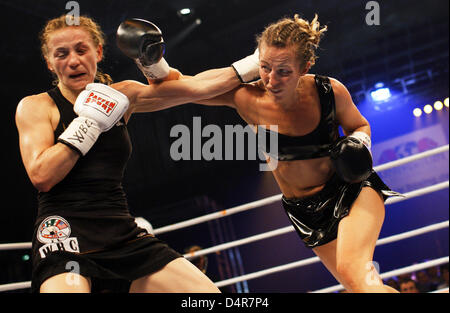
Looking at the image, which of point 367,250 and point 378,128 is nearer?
point 367,250

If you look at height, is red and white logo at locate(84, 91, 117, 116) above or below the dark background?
below

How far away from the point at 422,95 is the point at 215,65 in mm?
3692

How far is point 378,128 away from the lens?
875cm

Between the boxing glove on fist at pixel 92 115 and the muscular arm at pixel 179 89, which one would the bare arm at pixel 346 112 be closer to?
the muscular arm at pixel 179 89

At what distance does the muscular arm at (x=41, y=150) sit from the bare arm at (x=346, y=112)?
1.12 metres

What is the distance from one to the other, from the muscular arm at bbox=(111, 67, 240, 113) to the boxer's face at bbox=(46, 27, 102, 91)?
0.64 feet

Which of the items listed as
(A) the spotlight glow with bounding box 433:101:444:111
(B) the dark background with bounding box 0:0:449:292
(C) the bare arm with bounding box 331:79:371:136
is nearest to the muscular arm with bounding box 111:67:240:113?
(C) the bare arm with bounding box 331:79:371:136

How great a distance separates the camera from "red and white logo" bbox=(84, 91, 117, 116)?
1709 millimetres

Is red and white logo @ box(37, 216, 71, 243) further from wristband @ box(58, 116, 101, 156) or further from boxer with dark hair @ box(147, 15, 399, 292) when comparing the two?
boxer with dark hair @ box(147, 15, 399, 292)

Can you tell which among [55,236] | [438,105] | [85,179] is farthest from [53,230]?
[438,105]

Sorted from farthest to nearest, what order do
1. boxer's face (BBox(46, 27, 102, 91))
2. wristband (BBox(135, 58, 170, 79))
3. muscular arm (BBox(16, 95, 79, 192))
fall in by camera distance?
wristband (BBox(135, 58, 170, 79)), boxer's face (BBox(46, 27, 102, 91)), muscular arm (BBox(16, 95, 79, 192))

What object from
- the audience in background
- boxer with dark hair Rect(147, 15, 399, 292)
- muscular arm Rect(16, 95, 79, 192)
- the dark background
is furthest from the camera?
the dark background
